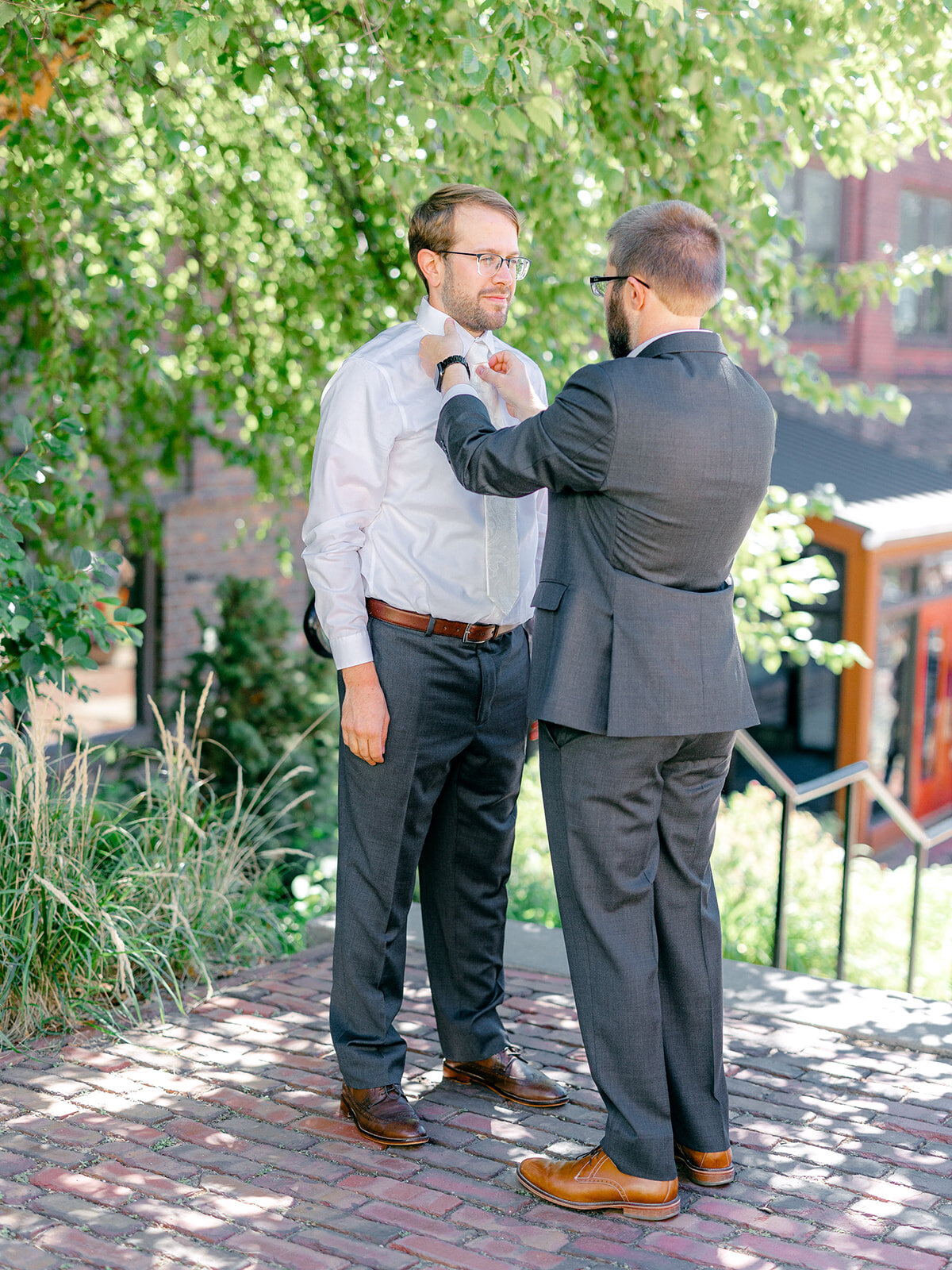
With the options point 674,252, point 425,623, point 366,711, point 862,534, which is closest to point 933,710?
point 862,534

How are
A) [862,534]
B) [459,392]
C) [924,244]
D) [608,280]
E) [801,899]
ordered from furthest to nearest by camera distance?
1. [924,244]
2. [862,534]
3. [801,899]
4. [459,392]
5. [608,280]

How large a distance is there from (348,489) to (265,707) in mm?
3886

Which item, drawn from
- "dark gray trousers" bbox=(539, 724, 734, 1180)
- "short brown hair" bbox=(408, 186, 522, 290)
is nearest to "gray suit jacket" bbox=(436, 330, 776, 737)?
"dark gray trousers" bbox=(539, 724, 734, 1180)

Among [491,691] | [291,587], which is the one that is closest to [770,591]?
[491,691]

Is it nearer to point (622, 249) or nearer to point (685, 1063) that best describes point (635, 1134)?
point (685, 1063)

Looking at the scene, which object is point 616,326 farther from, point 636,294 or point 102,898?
point 102,898

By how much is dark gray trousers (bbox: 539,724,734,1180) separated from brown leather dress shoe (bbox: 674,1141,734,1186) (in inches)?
0.9

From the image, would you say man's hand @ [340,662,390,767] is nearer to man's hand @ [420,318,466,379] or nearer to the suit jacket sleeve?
the suit jacket sleeve

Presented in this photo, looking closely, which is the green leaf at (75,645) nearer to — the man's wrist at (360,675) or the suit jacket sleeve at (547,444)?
the man's wrist at (360,675)

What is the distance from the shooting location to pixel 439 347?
3.25 meters

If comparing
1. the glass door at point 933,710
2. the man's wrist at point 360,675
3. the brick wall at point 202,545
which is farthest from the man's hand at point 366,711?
the glass door at point 933,710

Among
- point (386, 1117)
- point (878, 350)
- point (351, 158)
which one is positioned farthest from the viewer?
point (878, 350)

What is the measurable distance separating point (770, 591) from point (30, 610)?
2.98 meters

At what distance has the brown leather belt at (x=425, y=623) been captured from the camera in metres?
3.33
